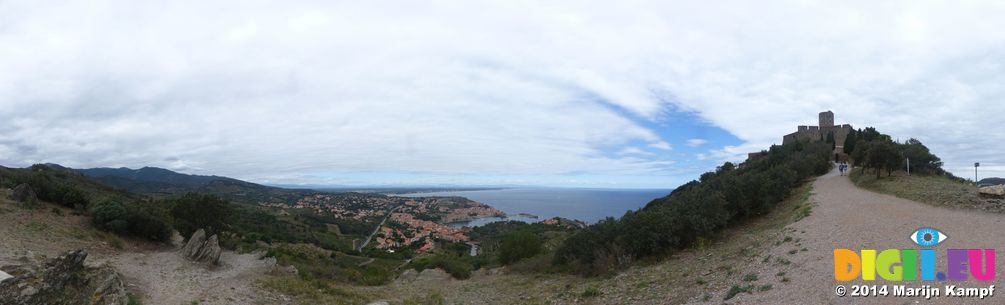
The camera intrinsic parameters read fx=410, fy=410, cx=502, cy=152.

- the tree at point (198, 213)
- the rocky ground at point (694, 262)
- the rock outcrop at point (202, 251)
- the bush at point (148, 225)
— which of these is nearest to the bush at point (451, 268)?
the rocky ground at point (694, 262)

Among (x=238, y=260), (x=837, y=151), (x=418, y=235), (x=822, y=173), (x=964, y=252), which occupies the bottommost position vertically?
(x=418, y=235)

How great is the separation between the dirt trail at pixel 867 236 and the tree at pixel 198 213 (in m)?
26.2

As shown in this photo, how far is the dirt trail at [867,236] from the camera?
6.36 m

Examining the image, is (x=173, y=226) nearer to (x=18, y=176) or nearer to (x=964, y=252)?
(x=18, y=176)

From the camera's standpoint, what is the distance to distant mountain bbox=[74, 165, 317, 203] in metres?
81.5

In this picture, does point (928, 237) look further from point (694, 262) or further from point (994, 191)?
point (994, 191)

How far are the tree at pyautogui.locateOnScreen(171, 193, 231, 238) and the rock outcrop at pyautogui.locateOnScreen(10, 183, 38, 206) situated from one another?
5.41m

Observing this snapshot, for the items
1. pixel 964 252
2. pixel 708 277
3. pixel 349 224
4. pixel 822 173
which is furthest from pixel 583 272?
pixel 349 224

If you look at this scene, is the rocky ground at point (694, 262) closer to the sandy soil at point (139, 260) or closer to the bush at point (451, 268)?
the sandy soil at point (139, 260)

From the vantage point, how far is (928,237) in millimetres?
9180

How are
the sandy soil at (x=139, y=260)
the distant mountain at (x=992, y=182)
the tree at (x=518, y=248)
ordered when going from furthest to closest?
the tree at (x=518, y=248) → the distant mountain at (x=992, y=182) → the sandy soil at (x=139, y=260)

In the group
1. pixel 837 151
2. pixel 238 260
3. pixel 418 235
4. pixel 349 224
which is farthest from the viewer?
pixel 349 224

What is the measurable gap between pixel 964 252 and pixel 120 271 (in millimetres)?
21258

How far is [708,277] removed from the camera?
9445 mm
